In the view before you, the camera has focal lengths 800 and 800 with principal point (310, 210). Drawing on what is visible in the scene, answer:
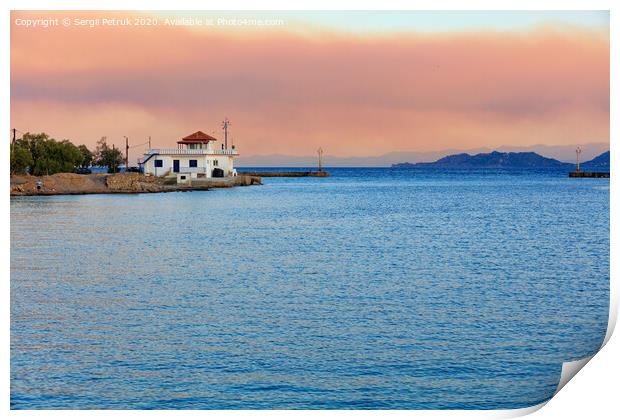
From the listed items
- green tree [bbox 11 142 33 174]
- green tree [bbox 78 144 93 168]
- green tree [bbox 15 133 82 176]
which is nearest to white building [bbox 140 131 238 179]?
green tree [bbox 78 144 93 168]

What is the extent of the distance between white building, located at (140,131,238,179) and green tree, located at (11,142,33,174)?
35.5 feet

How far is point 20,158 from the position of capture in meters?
38.7

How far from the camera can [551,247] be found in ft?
70.5

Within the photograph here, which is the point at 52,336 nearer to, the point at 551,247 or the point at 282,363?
the point at 282,363

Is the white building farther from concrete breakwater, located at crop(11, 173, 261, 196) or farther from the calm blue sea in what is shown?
the calm blue sea

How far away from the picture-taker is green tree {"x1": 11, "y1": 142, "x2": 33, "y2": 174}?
38.1 m

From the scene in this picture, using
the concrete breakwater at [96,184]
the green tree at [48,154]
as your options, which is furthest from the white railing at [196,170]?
the green tree at [48,154]

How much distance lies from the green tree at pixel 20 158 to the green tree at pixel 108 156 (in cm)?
1043

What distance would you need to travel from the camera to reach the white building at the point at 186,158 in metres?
50.8

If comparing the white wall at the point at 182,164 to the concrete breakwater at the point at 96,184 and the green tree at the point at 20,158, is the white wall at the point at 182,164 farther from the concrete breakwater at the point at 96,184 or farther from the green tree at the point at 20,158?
the green tree at the point at 20,158

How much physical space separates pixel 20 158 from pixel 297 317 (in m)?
30.4

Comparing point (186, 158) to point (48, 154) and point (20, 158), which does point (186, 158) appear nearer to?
point (48, 154)

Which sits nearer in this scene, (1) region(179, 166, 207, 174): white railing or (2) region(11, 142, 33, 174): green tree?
(2) region(11, 142, 33, 174): green tree

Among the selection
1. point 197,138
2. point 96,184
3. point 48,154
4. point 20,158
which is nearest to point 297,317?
point 20,158
